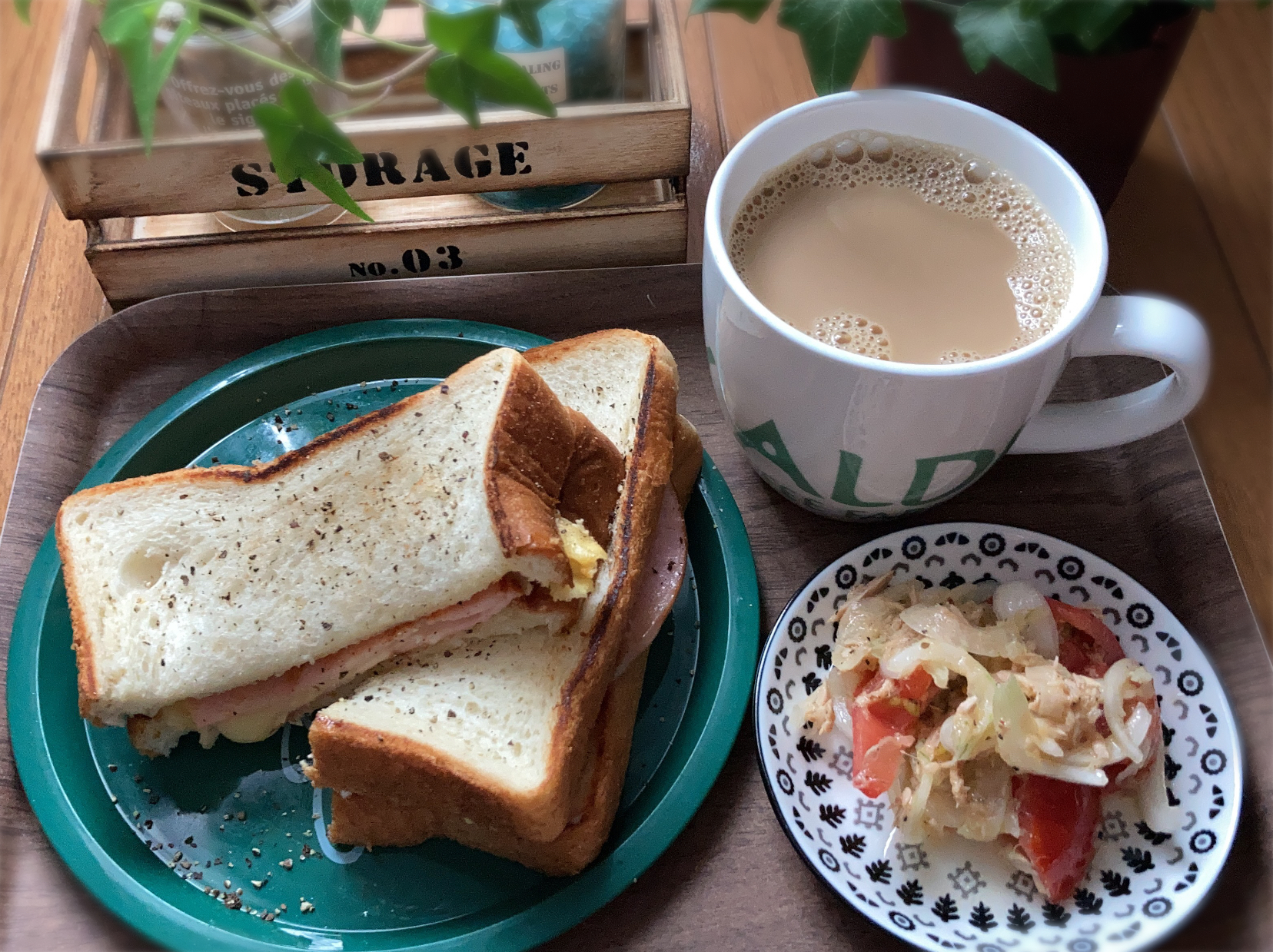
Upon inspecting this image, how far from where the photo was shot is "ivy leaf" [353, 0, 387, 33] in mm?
976

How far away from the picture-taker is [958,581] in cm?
110

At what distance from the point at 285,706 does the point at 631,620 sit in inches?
15.5

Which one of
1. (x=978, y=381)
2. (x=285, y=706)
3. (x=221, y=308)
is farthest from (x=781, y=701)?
(x=221, y=308)

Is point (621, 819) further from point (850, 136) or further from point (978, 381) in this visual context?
point (850, 136)

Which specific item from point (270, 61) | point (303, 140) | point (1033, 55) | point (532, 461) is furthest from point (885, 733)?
point (270, 61)

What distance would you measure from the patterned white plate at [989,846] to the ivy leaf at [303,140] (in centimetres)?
72

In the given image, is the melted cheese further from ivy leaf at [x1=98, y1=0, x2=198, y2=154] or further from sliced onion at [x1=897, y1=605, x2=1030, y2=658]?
ivy leaf at [x1=98, y1=0, x2=198, y2=154]

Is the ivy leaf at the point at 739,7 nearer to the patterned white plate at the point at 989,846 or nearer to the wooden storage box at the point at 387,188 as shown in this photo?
the wooden storage box at the point at 387,188

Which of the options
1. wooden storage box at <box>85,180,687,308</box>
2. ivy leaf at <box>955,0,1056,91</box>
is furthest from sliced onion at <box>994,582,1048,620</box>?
wooden storage box at <box>85,180,687,308</box>

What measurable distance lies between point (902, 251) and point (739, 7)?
0.32 metres

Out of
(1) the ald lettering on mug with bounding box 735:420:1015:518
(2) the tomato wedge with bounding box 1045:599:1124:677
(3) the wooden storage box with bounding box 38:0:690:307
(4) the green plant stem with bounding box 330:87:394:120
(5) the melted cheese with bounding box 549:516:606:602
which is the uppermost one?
(4) the green plant stem with bounding box 330:87:394:120

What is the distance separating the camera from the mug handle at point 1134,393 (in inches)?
36.8

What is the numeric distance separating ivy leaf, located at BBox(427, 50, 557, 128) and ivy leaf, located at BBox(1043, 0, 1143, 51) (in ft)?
1.86

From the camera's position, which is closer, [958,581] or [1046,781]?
[1046,781]
